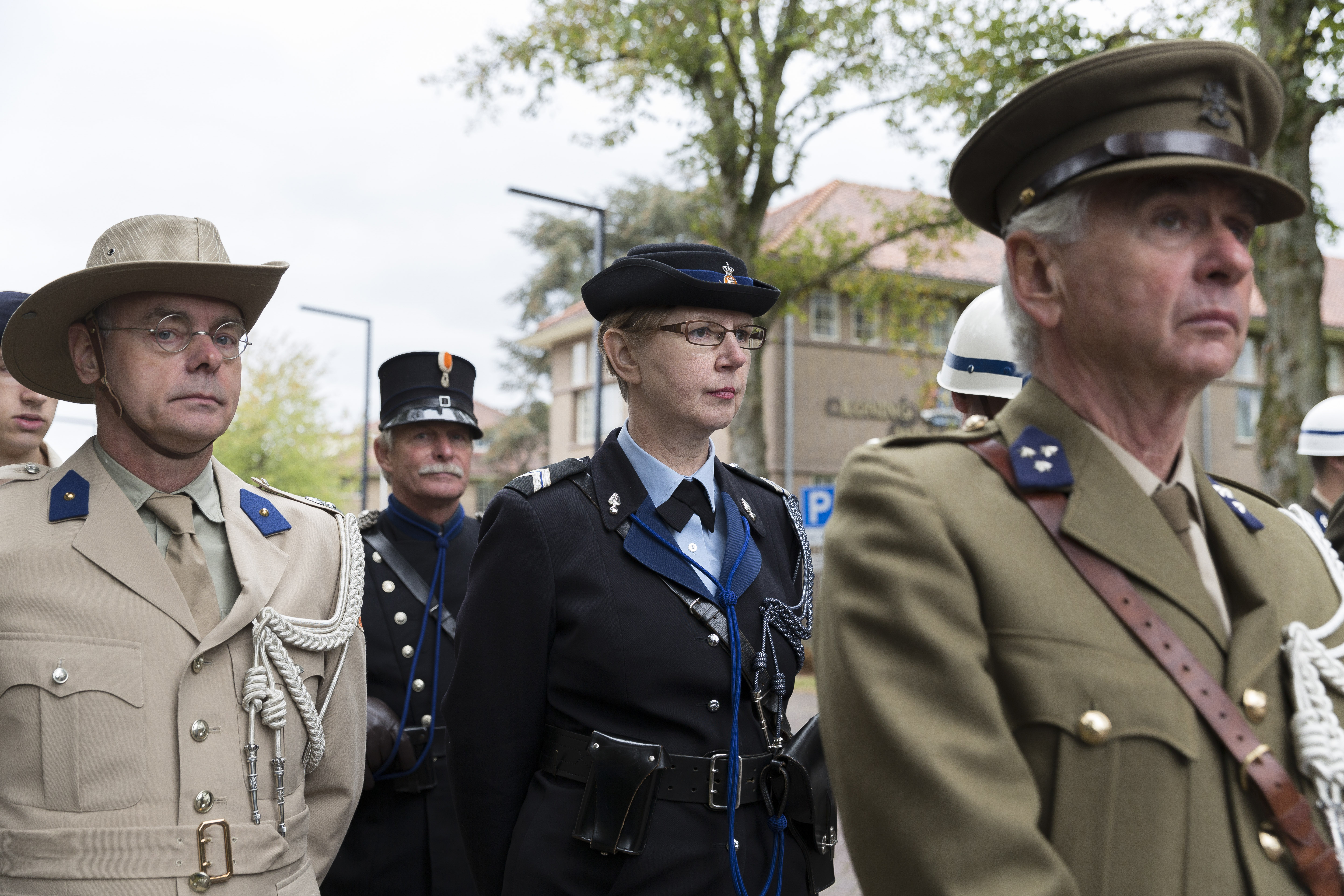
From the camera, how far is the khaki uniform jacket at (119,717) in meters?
2.56

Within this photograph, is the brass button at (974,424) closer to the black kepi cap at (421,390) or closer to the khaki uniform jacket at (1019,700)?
the khaki uniform jacket at (1019,700)

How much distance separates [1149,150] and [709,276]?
1622 mm

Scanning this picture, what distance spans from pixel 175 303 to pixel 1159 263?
2.40m

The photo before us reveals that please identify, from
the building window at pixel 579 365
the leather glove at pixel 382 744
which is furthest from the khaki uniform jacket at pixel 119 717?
the building window at pixel 579 365

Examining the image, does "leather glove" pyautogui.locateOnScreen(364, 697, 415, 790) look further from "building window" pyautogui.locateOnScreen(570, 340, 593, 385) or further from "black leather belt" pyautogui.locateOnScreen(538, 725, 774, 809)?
"building window" pyautogui.locateOnScreen(570, 340, 593, 385)

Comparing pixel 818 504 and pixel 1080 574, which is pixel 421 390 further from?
pixel 818 504

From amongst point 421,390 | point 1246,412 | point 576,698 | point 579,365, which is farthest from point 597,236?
point 1246,412

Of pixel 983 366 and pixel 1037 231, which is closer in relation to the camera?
pixel 1037 231

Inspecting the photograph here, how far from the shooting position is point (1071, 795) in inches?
62.5

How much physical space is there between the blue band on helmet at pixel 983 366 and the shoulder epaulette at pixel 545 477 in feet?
3.77

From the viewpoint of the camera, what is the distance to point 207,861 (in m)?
2.63

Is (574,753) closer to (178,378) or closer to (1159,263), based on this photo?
(178,378)

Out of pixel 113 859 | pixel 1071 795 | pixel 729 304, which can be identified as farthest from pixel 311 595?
pixel 1071 795

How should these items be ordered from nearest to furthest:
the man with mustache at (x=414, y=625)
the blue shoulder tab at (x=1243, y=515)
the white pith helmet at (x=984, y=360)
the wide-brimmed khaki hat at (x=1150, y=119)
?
1. the wide-brimmed khaki hat at (x=1150, y=119)
2. the blue shoulder tab at (x=1243, y=515)
3. the white pith helmet at (x=984, y=360)
4. the man with mustache at (x=414, y=625)
